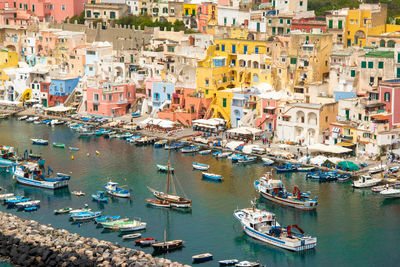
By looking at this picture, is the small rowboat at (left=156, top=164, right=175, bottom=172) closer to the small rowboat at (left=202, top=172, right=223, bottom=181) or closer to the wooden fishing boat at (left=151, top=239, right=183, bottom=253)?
the small rowboat at (left=202, top=172, right=223, bottom=181)

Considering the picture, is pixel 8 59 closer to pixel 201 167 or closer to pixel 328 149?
pixel 201 167

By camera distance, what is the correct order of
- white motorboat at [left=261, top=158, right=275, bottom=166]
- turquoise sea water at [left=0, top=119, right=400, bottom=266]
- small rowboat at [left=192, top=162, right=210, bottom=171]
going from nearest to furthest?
1. turquoise sea water at [left=0, top=119, right=400, bottom=266]
2. small rowboat at [left=192, top=162, right=210, bottom=171]
3. white motorboat at [left=261, top=158, right=275, bottom=166]

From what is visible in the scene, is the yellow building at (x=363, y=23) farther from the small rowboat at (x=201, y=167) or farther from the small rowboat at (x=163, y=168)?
the small rowboat at (x=163, y=168)

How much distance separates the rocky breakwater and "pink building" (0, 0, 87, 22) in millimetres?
53151

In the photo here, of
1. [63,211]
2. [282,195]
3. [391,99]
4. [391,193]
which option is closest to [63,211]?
[63,211]

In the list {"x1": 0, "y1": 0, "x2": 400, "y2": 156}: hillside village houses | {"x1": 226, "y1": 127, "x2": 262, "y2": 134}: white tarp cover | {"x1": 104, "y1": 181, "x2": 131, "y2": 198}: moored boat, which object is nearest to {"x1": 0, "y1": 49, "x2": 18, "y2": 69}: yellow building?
{"x1": 0, "y1": 0, "x2": 400, "y2": 156}: hillside village houses

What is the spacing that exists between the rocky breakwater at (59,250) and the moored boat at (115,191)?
7532mm

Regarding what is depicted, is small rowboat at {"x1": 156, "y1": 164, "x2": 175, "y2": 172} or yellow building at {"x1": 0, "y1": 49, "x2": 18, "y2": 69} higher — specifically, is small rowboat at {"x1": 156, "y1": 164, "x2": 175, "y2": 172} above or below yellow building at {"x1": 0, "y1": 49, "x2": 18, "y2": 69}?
below

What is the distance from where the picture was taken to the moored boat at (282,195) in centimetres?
5341

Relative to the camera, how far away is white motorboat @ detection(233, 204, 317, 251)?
155 ft

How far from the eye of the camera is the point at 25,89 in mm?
85312

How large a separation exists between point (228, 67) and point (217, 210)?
25.4m

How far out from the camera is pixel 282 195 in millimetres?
54562

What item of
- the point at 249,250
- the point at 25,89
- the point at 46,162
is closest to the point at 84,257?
the point at 249,250
